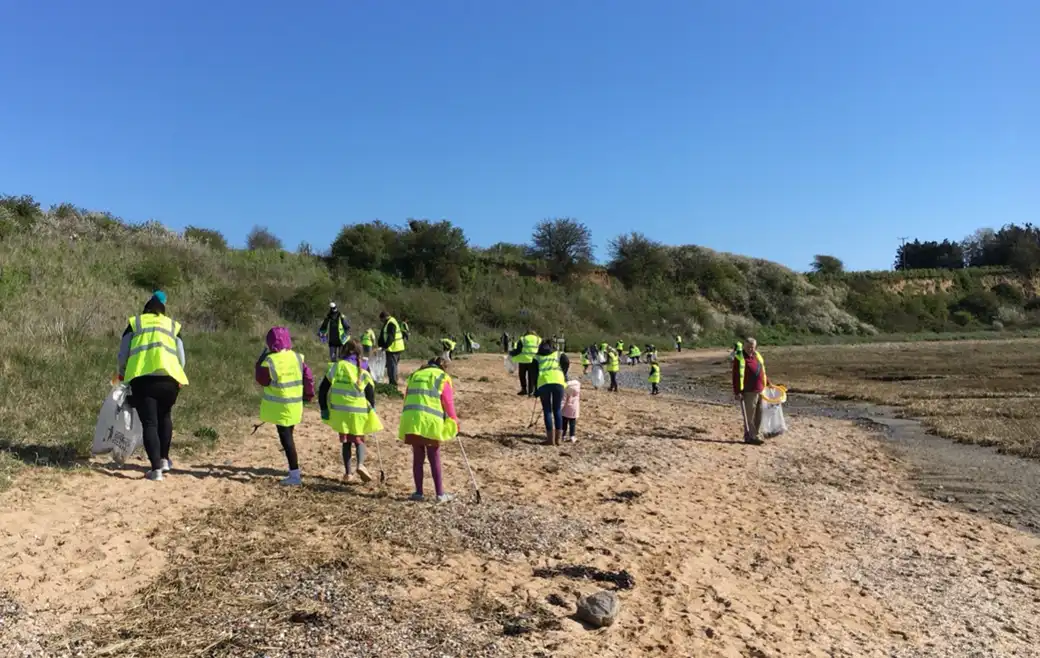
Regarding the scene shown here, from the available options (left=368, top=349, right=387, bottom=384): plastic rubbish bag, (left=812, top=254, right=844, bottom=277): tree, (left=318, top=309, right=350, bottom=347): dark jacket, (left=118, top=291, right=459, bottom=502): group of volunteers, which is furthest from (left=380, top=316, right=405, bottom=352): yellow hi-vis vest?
(left=812, top=254, right=844, bottom=277): tree

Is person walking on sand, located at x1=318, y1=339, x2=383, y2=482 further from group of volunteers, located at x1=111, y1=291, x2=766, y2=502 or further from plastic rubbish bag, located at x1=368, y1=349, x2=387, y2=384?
plastic rubbish bag, located at x1=368, y1=349, x2=387, y2=384

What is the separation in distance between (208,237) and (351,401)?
104 ft

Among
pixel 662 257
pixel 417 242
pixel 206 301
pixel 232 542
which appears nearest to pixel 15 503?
pixel 232 542

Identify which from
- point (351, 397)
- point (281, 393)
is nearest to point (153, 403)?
point (281, 393)

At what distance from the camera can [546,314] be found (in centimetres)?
4819

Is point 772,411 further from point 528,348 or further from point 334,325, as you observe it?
point 334,325

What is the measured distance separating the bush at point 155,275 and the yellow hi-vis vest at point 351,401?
18.6 m

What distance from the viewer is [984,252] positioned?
293ft

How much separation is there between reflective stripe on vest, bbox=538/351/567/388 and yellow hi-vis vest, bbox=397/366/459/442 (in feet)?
12.9

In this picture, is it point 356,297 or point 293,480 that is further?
point 356,297

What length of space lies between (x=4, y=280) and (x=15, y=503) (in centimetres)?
1525

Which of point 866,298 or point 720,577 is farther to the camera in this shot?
point 866,298

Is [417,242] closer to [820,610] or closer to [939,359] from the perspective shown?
[939,359]

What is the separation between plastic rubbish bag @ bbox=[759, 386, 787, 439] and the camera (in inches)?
476
